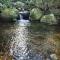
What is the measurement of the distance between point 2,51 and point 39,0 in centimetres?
1118

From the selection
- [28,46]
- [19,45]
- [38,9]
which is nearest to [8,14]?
[38,9]

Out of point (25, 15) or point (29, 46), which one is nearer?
point (29, 46)

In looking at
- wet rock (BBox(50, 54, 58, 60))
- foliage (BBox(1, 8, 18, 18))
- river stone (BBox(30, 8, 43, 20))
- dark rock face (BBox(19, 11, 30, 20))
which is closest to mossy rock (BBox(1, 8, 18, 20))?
foliage (BBox(1, 8, 18, 18))

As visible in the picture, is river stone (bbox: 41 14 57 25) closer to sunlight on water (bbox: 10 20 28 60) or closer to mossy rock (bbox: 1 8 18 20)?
mossy rock (bbox: 1 8 18 20)

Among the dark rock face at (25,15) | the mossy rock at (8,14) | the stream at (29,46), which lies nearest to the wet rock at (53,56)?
the stream at (29,46)

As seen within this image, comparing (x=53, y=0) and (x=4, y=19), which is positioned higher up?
(x=53, y=0)

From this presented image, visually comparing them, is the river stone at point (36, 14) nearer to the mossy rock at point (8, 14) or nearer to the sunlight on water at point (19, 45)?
the mossy rock at point (8, 14)

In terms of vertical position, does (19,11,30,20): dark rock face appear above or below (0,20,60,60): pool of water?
below

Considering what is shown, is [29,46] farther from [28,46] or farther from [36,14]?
[36,14]

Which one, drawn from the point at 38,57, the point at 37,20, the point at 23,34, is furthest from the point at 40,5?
the point at 38,57

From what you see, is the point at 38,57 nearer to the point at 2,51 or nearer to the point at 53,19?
the point at 2,51

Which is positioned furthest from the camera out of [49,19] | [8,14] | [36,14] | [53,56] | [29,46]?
[36,14]

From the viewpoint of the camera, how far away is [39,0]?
62.0 feet

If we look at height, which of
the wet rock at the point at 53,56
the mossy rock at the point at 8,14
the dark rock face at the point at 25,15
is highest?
the wet rock at the point at 53,56
